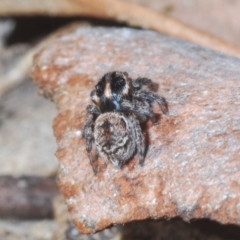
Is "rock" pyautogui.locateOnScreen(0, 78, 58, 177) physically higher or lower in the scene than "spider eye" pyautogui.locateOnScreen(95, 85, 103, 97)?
lower

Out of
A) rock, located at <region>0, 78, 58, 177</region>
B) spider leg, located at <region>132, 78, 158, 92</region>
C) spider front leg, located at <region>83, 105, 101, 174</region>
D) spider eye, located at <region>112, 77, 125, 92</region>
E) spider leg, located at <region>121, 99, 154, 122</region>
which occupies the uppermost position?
spider leg, located at <region>132, 78, 158, 92</region>

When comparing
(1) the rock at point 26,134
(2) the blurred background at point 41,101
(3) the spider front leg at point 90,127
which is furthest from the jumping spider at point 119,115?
(1) the rock at point 26,134

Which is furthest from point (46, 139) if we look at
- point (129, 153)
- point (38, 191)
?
point (129, 153)

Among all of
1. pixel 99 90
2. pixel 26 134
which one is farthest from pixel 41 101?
pixel 99 90

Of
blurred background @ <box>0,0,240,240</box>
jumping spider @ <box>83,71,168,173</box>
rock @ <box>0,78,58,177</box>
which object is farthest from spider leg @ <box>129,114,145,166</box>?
rock @ <box>0,78,58,177</box>

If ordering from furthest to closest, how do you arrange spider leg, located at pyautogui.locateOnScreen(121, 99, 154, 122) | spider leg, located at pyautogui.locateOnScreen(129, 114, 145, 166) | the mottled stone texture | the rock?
the rock
spider leg, located at pyautogui.locateOnScreen(121, 99, 154, 122)
spider leg, located at pyautogui.locateOnScreen(129, 114, 145, 166)
the mottled stone texture

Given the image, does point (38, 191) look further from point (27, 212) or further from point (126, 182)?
point (126, 182)

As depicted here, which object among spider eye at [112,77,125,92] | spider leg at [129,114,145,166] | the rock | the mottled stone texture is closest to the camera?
the mottled stone texture

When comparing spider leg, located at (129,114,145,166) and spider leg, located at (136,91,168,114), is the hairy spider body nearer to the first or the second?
spider leg, located at (129,114,145,166)
